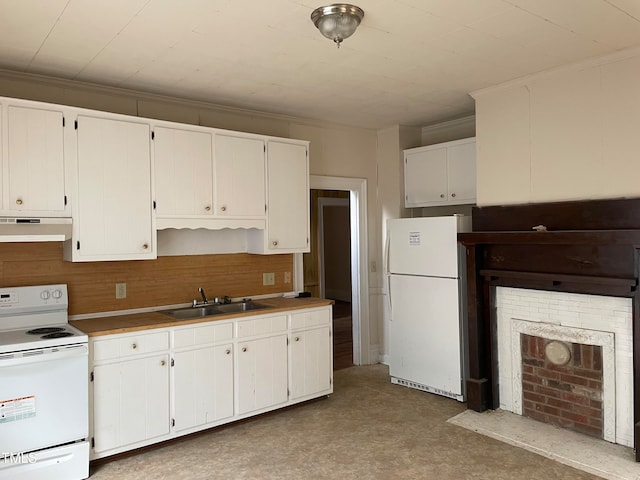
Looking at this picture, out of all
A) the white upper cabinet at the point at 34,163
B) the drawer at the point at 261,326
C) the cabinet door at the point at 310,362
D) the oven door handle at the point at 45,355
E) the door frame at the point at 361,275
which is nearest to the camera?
the oven door handle at the point at 45,355

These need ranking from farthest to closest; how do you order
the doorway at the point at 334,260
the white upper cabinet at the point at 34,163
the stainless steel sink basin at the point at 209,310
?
the doorway at the point at 334,260 → the stainless steel sink basin at the point at 209,310 → the white upper cabinet at the point at 34,163

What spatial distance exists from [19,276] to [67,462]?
50.5 inches

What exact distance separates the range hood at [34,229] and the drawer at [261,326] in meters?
1.37

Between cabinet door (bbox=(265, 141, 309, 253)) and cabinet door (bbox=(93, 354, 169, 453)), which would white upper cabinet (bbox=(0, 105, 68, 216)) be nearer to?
cabinet door (bbox=(93, 354, 169, 453))

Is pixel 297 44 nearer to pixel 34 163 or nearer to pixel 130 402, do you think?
pixel 34 163

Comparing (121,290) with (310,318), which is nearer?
(121,290)

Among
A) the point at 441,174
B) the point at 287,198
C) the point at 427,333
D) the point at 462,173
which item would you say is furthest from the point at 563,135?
the point at 287,198

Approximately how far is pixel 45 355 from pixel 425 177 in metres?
3.62

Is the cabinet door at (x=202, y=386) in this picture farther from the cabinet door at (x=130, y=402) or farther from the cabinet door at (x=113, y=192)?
the cabinet door at (x=113, y=192)

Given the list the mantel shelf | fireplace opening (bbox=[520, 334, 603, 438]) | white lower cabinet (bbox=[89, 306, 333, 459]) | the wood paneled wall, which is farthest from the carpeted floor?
the mantel shelf

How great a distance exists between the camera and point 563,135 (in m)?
3.51

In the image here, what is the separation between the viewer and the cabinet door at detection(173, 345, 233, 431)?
11.3 ft

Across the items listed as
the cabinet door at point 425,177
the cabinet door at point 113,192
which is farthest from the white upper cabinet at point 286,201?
the cabinet door at point 425,177

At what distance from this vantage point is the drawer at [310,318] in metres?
4.06
